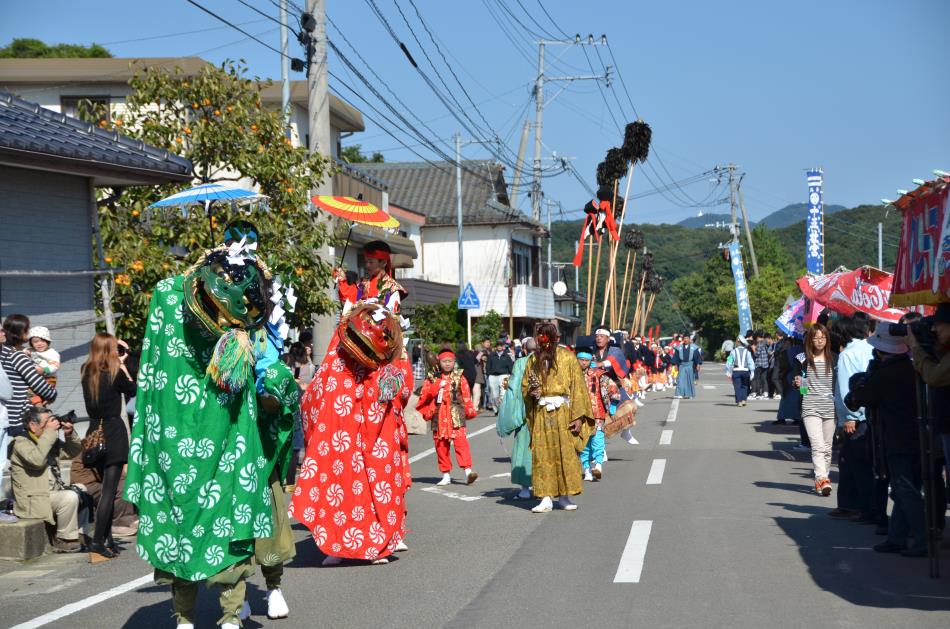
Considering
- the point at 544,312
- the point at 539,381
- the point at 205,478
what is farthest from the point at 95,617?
the point at 544,312

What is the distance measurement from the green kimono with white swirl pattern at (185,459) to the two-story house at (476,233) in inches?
1727

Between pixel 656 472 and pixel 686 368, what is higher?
pixel 686 368

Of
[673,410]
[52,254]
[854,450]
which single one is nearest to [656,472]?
[854,450]

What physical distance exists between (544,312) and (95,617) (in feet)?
159

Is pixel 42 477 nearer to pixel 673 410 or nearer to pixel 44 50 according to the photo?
pixel 673 410

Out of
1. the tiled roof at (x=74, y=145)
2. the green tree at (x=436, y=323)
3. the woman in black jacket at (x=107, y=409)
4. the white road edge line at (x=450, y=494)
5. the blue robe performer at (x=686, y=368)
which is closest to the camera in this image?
the woman in black jacket at (x=107, y=409)

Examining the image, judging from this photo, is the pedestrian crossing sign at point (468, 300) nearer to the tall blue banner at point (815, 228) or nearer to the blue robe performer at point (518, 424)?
the tall blue banner at point (815, 228)

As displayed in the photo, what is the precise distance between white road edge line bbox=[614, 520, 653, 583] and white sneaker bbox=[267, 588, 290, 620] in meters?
2.21

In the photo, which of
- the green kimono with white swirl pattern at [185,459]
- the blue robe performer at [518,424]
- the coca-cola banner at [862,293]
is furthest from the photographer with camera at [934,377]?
Answer: the coca-cola banner at [862,293]

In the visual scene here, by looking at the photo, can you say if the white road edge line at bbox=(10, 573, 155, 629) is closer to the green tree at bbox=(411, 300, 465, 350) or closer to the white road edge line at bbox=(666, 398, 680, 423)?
the white road edge line at bbox=(666, 398, 680, 423)

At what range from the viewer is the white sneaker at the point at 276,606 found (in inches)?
258

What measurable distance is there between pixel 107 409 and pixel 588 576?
4063mm

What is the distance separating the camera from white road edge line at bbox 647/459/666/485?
13297mm

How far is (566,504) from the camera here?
11.3m
